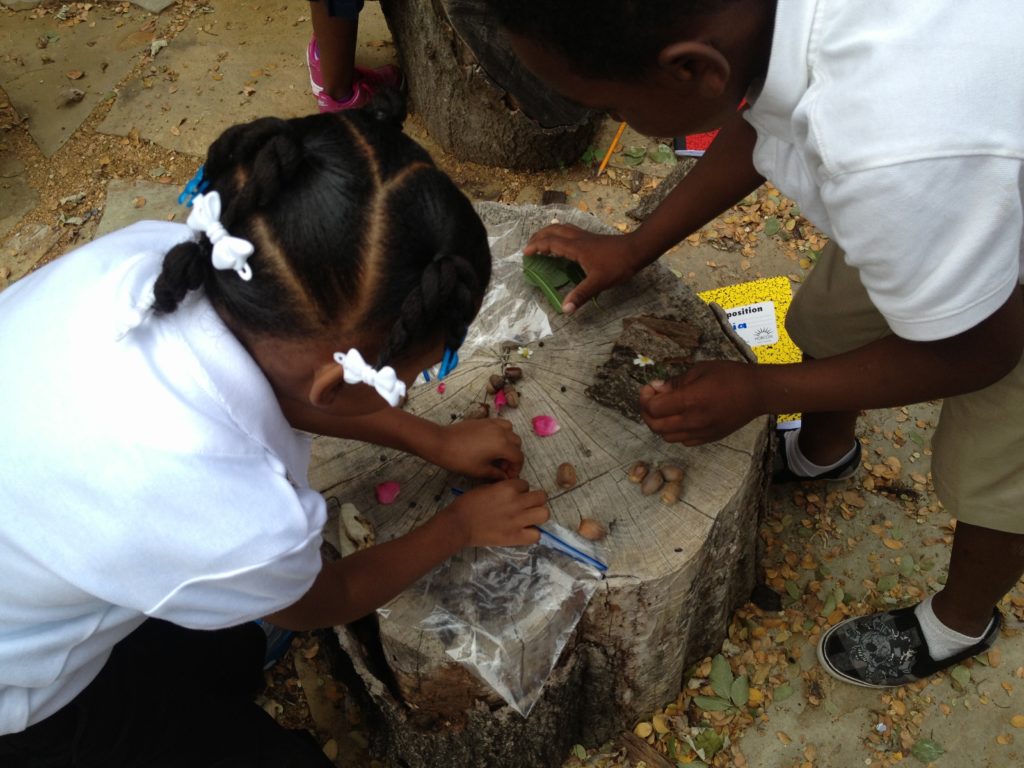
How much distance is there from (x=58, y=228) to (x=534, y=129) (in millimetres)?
1722

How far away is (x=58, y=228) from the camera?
9.87 ft

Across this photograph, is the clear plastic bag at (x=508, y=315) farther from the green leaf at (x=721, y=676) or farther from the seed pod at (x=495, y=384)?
the green leaf at (x=721, y=676)

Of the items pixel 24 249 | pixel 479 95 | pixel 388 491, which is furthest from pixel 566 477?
pixel 24 249

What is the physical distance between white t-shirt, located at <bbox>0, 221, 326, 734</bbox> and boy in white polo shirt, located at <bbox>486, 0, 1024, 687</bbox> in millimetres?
553

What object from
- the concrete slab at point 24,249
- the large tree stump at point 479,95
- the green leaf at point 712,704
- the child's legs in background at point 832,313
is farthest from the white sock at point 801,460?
the concrete slab at point 24,249

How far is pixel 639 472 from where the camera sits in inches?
56.3

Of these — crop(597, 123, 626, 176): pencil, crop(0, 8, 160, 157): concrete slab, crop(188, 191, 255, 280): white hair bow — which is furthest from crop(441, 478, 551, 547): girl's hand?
crop(0, 8, 160, 157): concrete slab

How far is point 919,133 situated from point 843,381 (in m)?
0.46

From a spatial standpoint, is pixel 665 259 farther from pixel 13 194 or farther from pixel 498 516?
pixel 13 194

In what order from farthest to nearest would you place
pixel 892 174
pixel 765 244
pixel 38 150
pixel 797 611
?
1. pixel 38 150
2. pixel 765 244
3. pixel 797 611
4. pixel 892 174

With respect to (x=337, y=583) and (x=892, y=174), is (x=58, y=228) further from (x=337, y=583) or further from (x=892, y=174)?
(x=892, y=174)

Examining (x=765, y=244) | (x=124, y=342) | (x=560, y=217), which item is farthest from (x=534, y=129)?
(x=124, y=342)

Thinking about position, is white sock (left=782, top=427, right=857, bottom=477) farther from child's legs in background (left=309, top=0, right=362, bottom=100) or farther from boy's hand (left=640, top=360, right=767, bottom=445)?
child's legs in background (left=309, top=0, right=362, bottom=100)

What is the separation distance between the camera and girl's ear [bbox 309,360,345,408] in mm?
990
